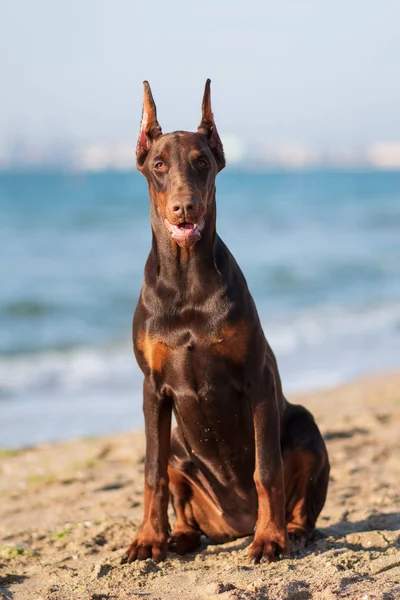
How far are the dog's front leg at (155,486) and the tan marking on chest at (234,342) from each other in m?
0.44

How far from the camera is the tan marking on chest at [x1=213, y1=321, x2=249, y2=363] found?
4238 millimetres

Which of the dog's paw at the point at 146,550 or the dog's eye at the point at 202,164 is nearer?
the dog's eye at the point at 202,164

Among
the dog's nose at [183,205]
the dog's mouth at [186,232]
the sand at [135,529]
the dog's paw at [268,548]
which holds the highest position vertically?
the dog's nose at [183,205]

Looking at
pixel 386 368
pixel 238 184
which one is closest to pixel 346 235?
pixel 386 368

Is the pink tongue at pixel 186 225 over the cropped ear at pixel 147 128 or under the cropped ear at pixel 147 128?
under

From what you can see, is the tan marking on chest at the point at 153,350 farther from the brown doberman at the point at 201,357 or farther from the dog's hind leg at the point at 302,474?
the dog's hind leg at the point at 302,474

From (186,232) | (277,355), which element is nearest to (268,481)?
(186,232)

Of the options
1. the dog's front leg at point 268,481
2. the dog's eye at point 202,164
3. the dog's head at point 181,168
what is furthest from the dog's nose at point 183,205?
the dog's front leg at point 268,481

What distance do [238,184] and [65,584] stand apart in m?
59.0

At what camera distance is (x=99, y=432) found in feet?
30.9

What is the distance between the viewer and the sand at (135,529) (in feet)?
13.3

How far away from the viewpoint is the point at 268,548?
435 centimetres

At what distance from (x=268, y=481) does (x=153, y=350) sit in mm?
817

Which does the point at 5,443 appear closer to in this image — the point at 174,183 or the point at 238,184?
the point at 174,183
